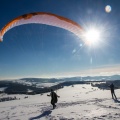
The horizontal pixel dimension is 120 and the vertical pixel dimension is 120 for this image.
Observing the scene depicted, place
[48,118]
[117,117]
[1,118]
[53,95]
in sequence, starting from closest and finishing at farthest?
[117,117] → [48,118] → [1,118] → [53,95]

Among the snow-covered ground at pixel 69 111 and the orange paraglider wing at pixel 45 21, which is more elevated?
the orange paraglider wing at pixel 45 21

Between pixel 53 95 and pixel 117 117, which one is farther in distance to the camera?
pixel 53 95

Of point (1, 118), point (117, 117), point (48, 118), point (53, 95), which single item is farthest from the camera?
point (53, 95)

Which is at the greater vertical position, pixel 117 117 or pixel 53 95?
pixel 53 95

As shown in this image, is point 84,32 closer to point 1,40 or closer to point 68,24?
point 68,24

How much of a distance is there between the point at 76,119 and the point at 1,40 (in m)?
6.64

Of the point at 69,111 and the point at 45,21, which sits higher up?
the point at 45,21

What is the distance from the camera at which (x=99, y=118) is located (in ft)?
37.7

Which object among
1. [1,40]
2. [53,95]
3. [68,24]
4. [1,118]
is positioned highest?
[68,24]

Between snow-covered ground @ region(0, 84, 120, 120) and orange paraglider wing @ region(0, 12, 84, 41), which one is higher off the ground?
orange paraglider wing @ region(0, 12, 84, 41)

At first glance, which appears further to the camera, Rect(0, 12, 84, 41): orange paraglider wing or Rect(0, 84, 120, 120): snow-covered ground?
Rect(0, 84, 120, 120): snow-covered ground

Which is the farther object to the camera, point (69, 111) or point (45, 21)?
point (69, 111)

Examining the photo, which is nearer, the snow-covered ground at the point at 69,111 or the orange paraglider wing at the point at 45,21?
the orange paraglider wing at the point at 45,21

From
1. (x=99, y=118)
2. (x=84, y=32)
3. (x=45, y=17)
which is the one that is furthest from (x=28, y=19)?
(x=99, y=118)
